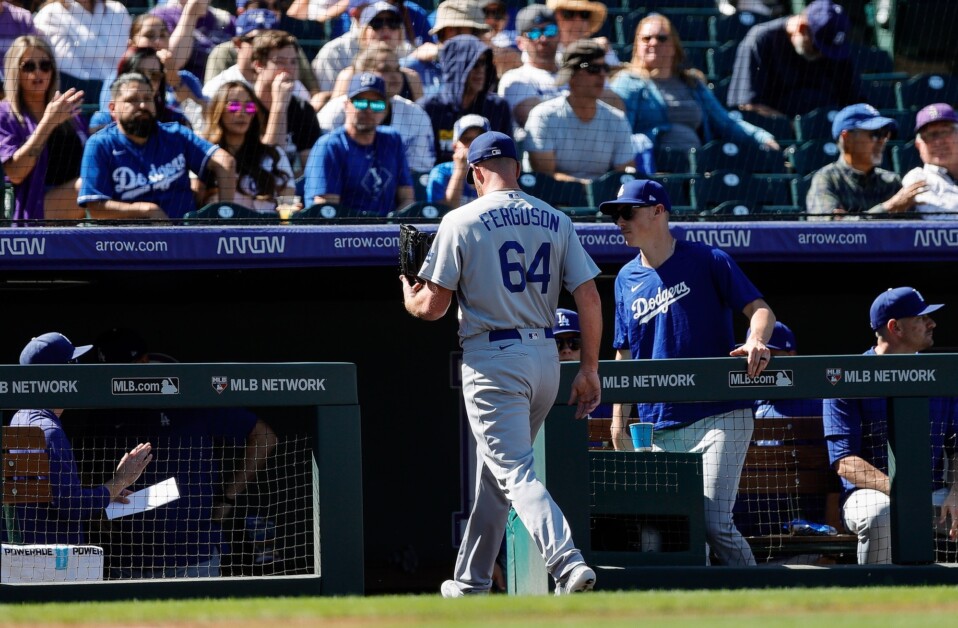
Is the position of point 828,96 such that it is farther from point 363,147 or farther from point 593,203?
point 363,147

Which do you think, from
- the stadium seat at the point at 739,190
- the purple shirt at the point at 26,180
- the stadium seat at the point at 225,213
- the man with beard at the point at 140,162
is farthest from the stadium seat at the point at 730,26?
the purple shirt at the point at 26,180

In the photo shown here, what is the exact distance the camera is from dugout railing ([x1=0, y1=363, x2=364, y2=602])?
4.49 m

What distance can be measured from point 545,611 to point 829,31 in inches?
284

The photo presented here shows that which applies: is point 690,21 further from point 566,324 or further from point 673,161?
point 566,324

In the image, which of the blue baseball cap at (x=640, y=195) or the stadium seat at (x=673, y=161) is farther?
the stadium seat at (x=673, y=161)

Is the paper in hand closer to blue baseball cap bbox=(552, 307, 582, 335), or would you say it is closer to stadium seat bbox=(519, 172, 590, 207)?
blue baseball cap bbox=(552, 307, 582, 335)

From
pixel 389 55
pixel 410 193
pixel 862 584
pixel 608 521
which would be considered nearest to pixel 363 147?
pixel 410 193

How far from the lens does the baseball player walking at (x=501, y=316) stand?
14.2 feet

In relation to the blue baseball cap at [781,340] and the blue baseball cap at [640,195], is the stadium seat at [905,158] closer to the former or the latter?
the blue baseball cap at [781,340]

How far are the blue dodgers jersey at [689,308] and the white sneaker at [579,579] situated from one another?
1173 mm

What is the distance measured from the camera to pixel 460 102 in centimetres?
840

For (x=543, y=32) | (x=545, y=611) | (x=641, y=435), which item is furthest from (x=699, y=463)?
(x=543, y=32)

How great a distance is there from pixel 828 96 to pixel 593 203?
8.92ft

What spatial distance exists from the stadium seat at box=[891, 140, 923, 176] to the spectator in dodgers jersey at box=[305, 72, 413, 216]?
10.6 feet
